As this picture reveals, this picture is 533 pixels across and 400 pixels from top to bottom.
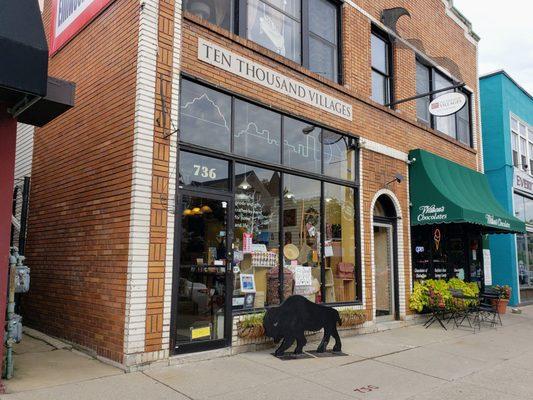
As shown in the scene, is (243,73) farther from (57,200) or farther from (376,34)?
(376,34)

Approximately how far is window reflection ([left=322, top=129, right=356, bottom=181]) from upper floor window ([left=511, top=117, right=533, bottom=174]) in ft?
33.3

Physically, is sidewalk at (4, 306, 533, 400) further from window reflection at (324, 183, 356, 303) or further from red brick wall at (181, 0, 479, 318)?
red brick wall at (181, 0, 479, 318)

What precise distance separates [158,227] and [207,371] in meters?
1.97

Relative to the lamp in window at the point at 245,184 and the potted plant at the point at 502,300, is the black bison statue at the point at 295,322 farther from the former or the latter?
the potted plant at the point at 502,300

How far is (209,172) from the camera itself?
23.5ft

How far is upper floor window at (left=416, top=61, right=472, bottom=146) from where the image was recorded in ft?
42.0

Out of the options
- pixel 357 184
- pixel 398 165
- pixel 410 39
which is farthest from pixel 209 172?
pixel 410 39

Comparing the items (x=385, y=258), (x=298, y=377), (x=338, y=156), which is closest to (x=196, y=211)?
(x=298, y=377)

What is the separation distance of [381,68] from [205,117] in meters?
5.85

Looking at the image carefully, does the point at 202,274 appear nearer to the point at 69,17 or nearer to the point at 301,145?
the point at 301,145

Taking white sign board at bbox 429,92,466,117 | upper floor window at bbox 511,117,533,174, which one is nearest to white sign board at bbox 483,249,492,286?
upper floor window at bbox 511,117,533,174

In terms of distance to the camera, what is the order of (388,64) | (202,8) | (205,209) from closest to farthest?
(205,209)
(202,8)
(388,64)

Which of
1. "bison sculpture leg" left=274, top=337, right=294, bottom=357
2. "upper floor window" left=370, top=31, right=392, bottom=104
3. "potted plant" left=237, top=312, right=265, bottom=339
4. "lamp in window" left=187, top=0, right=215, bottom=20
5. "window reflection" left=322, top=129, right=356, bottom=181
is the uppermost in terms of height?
"upper floor window" left=370, top=31, right=392, bottom=104

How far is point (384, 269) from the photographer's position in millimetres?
10914
